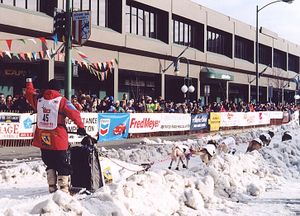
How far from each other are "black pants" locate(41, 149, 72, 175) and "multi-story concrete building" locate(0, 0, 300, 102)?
1176 cm

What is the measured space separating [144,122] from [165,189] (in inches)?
565

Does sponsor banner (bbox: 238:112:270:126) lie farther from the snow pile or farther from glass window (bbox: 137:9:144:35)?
the snow pile

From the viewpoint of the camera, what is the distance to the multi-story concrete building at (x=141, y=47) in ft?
75.8

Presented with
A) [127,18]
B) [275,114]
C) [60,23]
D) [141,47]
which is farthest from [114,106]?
[275,114]

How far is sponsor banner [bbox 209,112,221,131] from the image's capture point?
27.3 metres

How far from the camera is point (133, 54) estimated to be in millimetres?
31828

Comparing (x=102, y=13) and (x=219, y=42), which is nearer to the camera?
(x=102, y=13)

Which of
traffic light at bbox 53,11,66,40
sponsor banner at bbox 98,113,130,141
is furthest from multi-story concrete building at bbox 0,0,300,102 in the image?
traffic light at bbox 53,11,66,40

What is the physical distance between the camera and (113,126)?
62.5 feet

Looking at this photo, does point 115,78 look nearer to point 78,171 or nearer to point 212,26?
point 212,26

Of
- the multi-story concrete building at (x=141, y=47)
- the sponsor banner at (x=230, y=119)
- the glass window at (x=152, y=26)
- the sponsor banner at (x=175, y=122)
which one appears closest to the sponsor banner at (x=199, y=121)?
the sponsor banner at (x=175, y=122)

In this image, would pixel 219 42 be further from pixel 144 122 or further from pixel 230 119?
pixel 144 122

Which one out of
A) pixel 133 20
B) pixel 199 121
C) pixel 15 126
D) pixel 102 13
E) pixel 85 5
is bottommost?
pixel 199 121

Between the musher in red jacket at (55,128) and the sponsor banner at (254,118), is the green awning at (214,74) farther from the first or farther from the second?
the musher in red jacket at (55,128)
